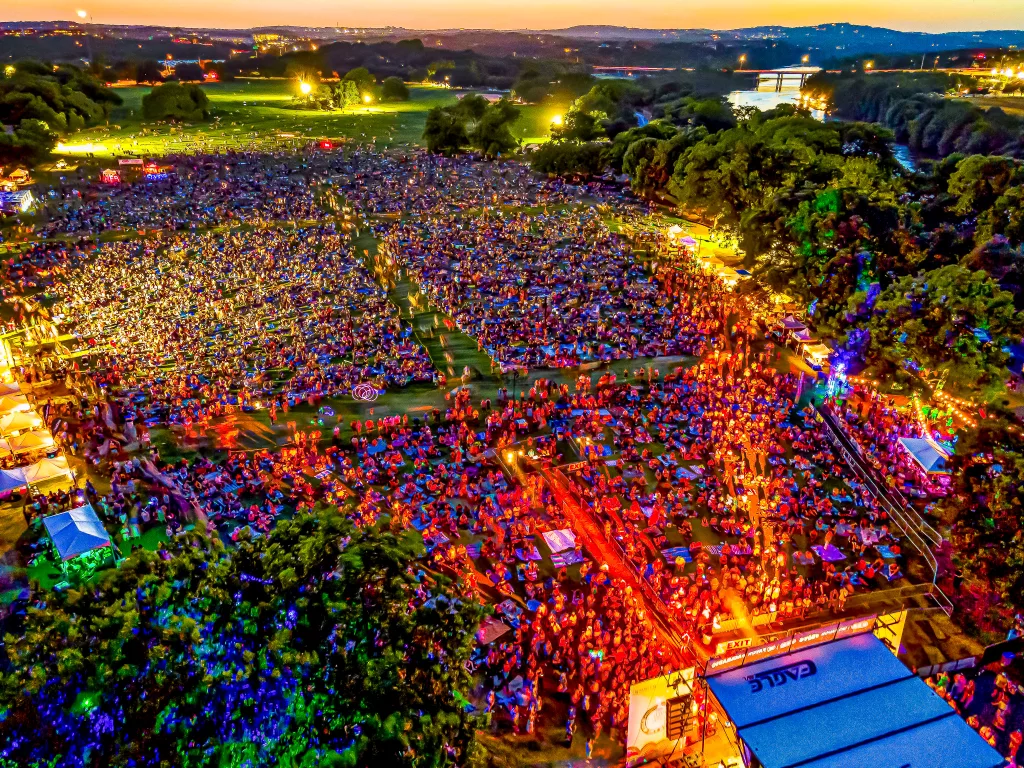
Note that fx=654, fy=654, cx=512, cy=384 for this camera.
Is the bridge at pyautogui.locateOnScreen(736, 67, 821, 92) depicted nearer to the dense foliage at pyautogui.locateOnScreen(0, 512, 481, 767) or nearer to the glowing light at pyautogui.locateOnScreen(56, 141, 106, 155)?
the glowing light at pyautogui.locateOnScreen(56, 141, 106, 155)

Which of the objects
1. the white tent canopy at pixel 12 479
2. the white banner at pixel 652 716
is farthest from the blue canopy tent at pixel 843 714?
the white tent canopy at pixel 12 479

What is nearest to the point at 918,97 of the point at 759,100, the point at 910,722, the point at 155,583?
the point at 759,100

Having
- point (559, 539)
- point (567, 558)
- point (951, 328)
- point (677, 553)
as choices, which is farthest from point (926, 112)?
point (567, 558)

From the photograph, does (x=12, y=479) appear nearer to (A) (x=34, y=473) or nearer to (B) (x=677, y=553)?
(A) (x=34, y=473)

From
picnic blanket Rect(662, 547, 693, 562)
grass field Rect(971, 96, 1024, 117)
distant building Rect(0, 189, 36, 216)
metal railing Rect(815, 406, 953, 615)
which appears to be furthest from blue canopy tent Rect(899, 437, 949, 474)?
grass field Rect(971, 96, 1024, 117)

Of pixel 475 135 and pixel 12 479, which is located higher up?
pixel 475 135

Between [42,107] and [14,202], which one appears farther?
[42,107]

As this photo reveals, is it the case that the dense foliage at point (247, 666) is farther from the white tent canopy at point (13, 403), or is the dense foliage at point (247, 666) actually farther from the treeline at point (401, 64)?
the treeline at point (401, 64)
